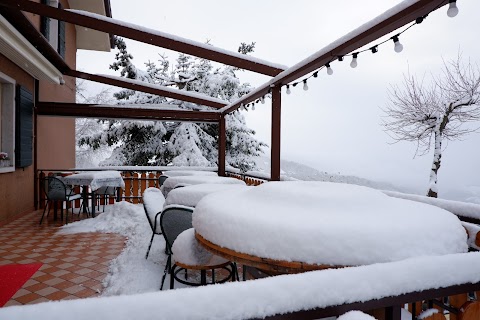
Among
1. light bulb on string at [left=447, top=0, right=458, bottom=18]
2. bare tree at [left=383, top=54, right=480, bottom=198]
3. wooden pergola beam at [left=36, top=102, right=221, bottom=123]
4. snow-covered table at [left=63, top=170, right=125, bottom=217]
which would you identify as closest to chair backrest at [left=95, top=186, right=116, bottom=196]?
snow-covered table at [left=63, top=170, right=125, bottom=217]

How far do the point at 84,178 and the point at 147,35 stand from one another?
350 centimetres

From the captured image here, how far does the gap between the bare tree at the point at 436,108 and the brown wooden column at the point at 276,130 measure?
1311cm

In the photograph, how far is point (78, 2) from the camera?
10.3 metres

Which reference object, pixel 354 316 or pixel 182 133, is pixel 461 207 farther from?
pixel 182 133

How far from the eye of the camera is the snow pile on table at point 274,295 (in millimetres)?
656

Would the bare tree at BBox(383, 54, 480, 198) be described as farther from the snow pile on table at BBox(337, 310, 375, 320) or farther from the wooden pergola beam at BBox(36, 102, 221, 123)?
the snow pile on table at BBox(337, 310, 375, 320)

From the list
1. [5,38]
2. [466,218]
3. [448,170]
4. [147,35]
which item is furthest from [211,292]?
[448,170]

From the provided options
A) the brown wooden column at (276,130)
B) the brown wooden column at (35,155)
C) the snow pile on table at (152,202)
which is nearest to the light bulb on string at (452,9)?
the brown wooden column at (276,130)

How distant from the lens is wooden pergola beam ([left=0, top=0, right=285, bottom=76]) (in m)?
4.64

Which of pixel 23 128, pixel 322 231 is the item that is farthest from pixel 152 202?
pixel 23 128

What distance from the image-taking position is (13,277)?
3.37 metres

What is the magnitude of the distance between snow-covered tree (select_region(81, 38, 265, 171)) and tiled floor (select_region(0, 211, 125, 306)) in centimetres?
708

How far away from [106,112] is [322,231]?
7.24m

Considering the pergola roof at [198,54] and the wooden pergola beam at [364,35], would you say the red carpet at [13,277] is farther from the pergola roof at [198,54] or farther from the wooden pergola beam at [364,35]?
the wooden pergola beam at [364,35]
